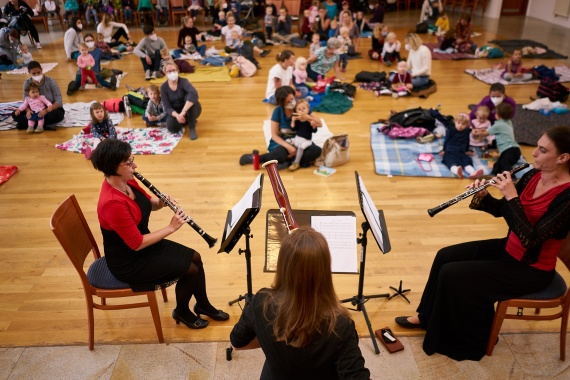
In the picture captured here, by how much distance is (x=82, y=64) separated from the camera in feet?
24.5

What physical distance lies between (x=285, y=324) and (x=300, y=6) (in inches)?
511

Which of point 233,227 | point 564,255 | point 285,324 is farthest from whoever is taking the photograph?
point 564,255

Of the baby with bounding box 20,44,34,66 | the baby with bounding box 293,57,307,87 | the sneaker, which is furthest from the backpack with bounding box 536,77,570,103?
the baby with bounding box 20,44,34,66

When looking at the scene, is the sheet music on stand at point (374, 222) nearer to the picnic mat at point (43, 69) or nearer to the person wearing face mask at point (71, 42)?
the picnic mat at point (43, 69)

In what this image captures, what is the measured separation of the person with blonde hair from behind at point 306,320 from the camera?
1.61 metres

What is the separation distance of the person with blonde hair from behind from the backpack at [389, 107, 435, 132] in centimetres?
446

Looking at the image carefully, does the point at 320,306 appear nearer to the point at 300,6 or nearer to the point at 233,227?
the point at 233,227

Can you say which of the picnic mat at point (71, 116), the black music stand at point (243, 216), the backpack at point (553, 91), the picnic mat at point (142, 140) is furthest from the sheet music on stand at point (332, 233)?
the backpack at point (553, 91)

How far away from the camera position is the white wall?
12.3 m

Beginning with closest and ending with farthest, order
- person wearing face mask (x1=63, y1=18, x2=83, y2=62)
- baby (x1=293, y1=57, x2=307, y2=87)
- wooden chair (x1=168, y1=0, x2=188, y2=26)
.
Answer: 1. baby (x1=293, y1=57, x2=307, y2=87)
2. person wearing face mask (x1=63, y1=18, x2=83, y2=62)
3. wooden chair (x1=168, y1=0, x2=188, y2=26)

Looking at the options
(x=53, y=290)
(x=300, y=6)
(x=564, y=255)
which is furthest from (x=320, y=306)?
(x=300, y=6)

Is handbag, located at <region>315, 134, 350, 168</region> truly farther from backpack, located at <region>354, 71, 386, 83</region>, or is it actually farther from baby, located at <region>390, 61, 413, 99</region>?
backpack, located at <region>354, 71, 386, 83</region>

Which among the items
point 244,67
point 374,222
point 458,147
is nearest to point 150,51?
point 244,67

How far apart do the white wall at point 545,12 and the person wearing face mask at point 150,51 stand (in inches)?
398
